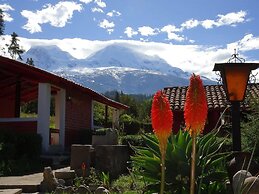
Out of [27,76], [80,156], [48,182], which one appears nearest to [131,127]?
[27,76]

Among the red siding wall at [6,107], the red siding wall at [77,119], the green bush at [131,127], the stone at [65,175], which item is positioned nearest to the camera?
A: the stone at [65,175]

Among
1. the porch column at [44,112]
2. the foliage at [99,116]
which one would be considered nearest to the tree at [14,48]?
the foliage at [99,116]

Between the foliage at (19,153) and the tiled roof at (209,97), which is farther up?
the tiled roof at (209,97)

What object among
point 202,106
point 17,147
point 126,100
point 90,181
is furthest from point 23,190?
point 126,100

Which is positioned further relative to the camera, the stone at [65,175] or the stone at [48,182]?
the stone at [65,175]

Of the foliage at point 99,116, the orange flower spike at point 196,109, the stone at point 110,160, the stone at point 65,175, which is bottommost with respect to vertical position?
the stone at point 65,175

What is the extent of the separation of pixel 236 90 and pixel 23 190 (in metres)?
5.33

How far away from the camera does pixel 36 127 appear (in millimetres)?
15594

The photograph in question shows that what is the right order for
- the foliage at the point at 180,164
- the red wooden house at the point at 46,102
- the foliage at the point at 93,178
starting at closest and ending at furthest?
the foliage at the point at 180,164
the foliage at the point at 93,178
the red wooden house at the point at 46,102

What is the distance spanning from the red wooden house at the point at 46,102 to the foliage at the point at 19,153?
1.25 metres

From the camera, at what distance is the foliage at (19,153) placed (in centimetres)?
1182

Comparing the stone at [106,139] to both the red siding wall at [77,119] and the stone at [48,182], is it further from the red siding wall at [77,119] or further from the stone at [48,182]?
the red siding wall at [77,119]

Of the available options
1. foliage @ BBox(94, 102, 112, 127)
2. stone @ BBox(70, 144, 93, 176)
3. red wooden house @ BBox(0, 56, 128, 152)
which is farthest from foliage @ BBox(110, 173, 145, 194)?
foliage @ BBox(94, 102, 112, 127)

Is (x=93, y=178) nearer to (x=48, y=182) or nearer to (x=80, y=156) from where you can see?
(x=48, y=182)
